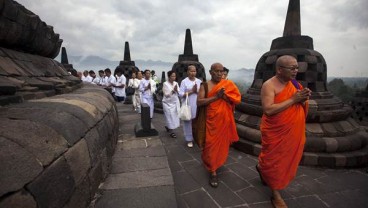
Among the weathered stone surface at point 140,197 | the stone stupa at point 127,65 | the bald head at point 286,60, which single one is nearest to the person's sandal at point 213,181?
→ the weathered stone surface at point 140,197

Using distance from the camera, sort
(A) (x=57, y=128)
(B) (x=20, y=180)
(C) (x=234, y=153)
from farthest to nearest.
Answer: (C) (x=234, y=153) < (A) (x=57, y=128) < (B) (x=20, y=180)

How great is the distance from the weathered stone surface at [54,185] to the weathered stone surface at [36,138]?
0.25 ft

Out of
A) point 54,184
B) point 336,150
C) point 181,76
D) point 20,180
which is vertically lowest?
point 336,150

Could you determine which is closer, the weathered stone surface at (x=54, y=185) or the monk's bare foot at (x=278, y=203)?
the weathered stone surface at (x=54, y=185)

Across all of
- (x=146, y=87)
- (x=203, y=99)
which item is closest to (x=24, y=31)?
(x=203, y=99)

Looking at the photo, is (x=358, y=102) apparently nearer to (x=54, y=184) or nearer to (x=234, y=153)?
(x=234, y=153)

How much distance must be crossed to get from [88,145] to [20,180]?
0.96 metres

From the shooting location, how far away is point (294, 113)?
2729 millimetres

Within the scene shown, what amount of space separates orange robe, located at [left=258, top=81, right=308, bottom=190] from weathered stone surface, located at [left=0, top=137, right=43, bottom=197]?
256cm

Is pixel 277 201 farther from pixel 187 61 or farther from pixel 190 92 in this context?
pixel 187 61

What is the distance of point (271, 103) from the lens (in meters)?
2.74

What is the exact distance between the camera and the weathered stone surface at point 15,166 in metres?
1.23

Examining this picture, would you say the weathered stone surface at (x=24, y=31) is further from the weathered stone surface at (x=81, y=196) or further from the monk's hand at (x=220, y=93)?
the monk's hand at (x=220, y=93)

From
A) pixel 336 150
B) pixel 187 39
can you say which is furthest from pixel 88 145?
pixel 187 39
